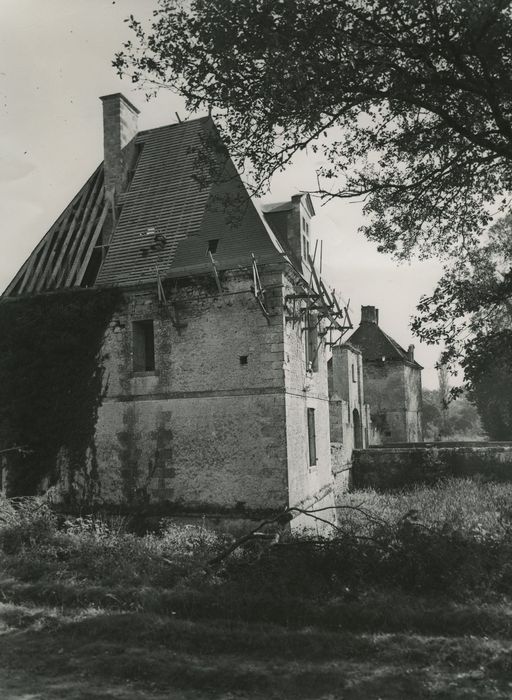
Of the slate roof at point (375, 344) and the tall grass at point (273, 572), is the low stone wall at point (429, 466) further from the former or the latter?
the tall grass at point (273, 572)

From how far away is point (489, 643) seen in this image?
19.4 ft

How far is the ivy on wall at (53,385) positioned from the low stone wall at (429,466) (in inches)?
529

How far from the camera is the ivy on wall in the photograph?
556 inches

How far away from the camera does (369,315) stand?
117ft

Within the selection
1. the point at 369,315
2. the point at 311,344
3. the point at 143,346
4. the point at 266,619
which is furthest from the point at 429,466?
the point at 266,619

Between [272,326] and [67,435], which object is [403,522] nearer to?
[272,326]

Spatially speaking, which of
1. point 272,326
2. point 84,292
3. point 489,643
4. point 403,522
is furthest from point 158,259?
point 489,643

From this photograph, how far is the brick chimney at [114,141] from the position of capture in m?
16.0

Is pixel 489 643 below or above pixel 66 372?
below

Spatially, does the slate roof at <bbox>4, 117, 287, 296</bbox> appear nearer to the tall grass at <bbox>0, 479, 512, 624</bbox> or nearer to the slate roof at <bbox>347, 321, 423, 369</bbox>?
the tall grass at <bbox>0, 479, 512, 624</bbox>

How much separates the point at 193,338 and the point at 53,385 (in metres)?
3.78

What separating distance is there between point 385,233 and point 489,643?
6.88 m

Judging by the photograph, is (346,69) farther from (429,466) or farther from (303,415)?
(429,466)

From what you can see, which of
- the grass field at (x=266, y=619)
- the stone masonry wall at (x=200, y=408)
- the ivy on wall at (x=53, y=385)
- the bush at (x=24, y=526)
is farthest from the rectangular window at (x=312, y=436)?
the bush at (x=24, y=526)
